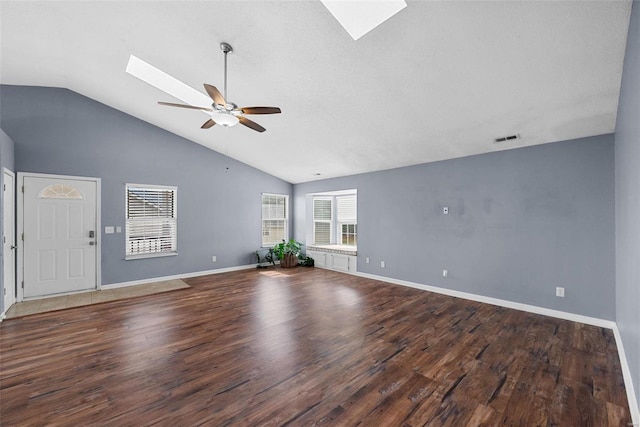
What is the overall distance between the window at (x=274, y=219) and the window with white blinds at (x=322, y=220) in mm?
876

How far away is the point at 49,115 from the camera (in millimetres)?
4434

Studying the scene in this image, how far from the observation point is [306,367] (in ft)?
7.76

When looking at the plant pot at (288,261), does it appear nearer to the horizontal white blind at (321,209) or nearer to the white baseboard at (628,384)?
the horizontal white blind at (321,209)

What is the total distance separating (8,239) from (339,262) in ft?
18.9

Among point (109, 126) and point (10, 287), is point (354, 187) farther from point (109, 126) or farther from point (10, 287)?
point (10, 287)

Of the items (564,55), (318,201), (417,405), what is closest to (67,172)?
(318,201)

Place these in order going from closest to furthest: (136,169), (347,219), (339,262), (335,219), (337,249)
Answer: (136,169) → (339,262) → (337,249) → (347,219) → (335,219)

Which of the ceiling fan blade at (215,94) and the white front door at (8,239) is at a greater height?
the ceiling fan blade at (215,94)

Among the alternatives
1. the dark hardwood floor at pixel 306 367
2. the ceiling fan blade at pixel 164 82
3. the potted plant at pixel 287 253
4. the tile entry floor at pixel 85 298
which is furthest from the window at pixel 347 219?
the ceiling fan blade at pixel 164 82

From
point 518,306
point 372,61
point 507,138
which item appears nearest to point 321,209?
point 507,138

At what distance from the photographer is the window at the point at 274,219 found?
7367 millimetres

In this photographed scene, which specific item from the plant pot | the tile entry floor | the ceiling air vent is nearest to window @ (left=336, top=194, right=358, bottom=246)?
the plant pot

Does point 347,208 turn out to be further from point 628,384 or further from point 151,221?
point 628,384

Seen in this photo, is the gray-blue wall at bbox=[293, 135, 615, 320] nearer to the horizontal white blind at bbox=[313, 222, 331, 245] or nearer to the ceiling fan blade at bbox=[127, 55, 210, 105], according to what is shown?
the horizontal white blind at bbox=[313, 222, 331, 245]
